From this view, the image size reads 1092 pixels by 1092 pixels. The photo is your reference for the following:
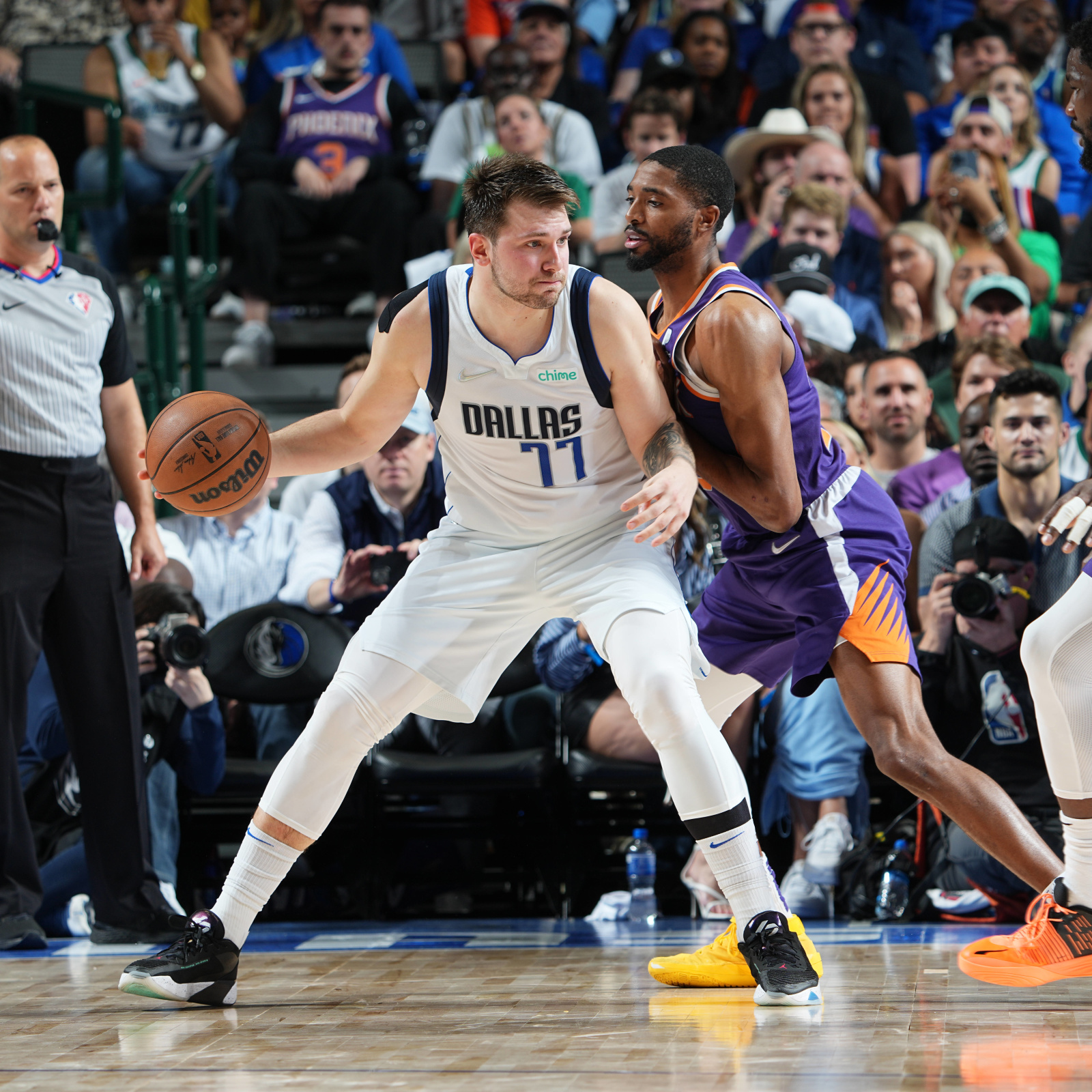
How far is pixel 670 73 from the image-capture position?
9.02 metres

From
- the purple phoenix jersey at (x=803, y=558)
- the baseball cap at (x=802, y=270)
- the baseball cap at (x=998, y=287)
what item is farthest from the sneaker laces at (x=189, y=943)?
the baseball cap at (x=998, y=287)

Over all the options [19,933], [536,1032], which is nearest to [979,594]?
[536,1032]

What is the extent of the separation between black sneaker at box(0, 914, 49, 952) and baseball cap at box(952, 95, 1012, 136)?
6300 millimetres

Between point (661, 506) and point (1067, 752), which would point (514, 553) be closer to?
point (661, 506)

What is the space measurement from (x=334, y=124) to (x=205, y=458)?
5.69 meters

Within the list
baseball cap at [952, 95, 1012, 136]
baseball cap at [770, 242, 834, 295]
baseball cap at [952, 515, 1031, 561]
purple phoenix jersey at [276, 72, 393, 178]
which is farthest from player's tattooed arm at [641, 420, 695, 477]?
purple phoenix jersey at [276, 72, 393, 178]

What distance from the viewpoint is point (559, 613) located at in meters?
3.62

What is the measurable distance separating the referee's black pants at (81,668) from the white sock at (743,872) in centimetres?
210

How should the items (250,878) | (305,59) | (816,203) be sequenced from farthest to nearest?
(305,59)
(816,203)
(250,878)

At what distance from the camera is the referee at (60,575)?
4508mm

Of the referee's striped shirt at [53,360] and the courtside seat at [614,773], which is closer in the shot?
the referee's striped shirt at [53,360]

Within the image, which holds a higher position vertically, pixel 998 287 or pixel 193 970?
pixel 998 287

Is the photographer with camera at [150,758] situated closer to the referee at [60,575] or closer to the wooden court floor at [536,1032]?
the referee at [60,575]

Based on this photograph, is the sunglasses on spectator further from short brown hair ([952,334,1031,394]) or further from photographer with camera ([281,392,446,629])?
photographer with camera ([281,392,446,629])
